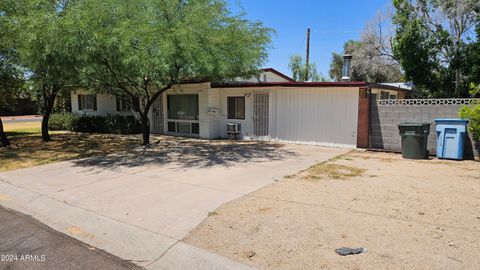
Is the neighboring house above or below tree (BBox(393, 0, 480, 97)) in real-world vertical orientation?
below

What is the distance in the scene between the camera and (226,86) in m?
14.6

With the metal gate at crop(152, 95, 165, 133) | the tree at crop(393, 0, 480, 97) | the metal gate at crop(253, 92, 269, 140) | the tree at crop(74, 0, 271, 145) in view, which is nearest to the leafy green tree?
the tree at crop(74, 0, 271, 145)

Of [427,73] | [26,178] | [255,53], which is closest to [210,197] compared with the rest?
[26,178]

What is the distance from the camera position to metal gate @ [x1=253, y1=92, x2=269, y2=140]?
46.1ft

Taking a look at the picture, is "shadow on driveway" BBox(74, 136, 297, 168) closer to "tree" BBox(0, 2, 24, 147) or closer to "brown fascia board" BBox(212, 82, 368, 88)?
"brown fascia board" BBox(212, 82, 368, 88)

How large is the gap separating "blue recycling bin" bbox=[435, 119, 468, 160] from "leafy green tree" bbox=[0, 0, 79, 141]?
34.7 feet

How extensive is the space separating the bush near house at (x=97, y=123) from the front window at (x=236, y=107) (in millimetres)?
5436

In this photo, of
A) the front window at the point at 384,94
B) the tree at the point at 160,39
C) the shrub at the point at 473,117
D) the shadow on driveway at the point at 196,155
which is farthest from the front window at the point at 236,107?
the shrub at the point at 473,117

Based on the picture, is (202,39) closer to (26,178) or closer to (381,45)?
(26,178)

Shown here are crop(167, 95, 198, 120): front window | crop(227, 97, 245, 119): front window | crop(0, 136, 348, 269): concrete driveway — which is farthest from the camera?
crop(167, 95, 198, 120): front window

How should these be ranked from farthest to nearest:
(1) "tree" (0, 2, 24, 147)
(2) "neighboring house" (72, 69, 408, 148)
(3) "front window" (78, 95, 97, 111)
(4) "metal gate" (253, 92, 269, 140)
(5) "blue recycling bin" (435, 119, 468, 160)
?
(3) "front window" (78, 95, 97, 111), (4) "metal gate" (253, 92, 269, 140), (2) "neighboring house" (72, 69, 408, 148), (1) "tree" (0, 2, 24, 147), (5) "blue recycling bin" (435, 119, 468, 160)

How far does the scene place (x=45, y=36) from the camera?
9.05 meters

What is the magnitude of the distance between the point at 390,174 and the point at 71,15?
920cm

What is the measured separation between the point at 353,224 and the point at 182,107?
12.8 meters
